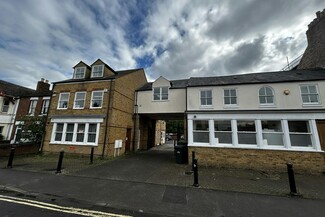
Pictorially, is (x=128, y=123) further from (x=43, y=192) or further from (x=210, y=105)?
(x=43, y=192)

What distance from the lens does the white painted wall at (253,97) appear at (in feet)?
34.3

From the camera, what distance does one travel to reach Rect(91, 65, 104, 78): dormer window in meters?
15.8

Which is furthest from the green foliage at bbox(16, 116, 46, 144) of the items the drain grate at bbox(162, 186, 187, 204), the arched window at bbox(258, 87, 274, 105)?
the arched window at bbox(258, 87, 274, 105)

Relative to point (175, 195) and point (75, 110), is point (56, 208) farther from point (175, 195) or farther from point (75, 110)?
point (75, 110)

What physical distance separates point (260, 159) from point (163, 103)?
9421 millimetres

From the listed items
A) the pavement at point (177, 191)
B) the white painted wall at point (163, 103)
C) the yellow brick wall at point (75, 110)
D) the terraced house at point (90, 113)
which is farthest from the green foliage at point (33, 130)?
the white painted wall at point (163, 103)

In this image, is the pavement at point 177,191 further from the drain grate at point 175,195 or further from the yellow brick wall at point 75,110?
the yellow brick wall at point 75,110

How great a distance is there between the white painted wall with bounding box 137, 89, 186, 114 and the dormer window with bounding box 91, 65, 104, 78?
4.56m

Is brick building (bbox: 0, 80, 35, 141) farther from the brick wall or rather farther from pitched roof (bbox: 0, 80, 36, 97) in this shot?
the brick wall

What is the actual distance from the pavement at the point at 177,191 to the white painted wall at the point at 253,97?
4.68m

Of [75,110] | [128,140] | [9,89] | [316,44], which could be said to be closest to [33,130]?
[75,110]

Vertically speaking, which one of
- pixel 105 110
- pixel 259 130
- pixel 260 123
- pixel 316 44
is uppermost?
pixel 316 44

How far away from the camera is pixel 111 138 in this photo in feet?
43.7

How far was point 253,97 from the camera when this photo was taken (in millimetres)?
11289
